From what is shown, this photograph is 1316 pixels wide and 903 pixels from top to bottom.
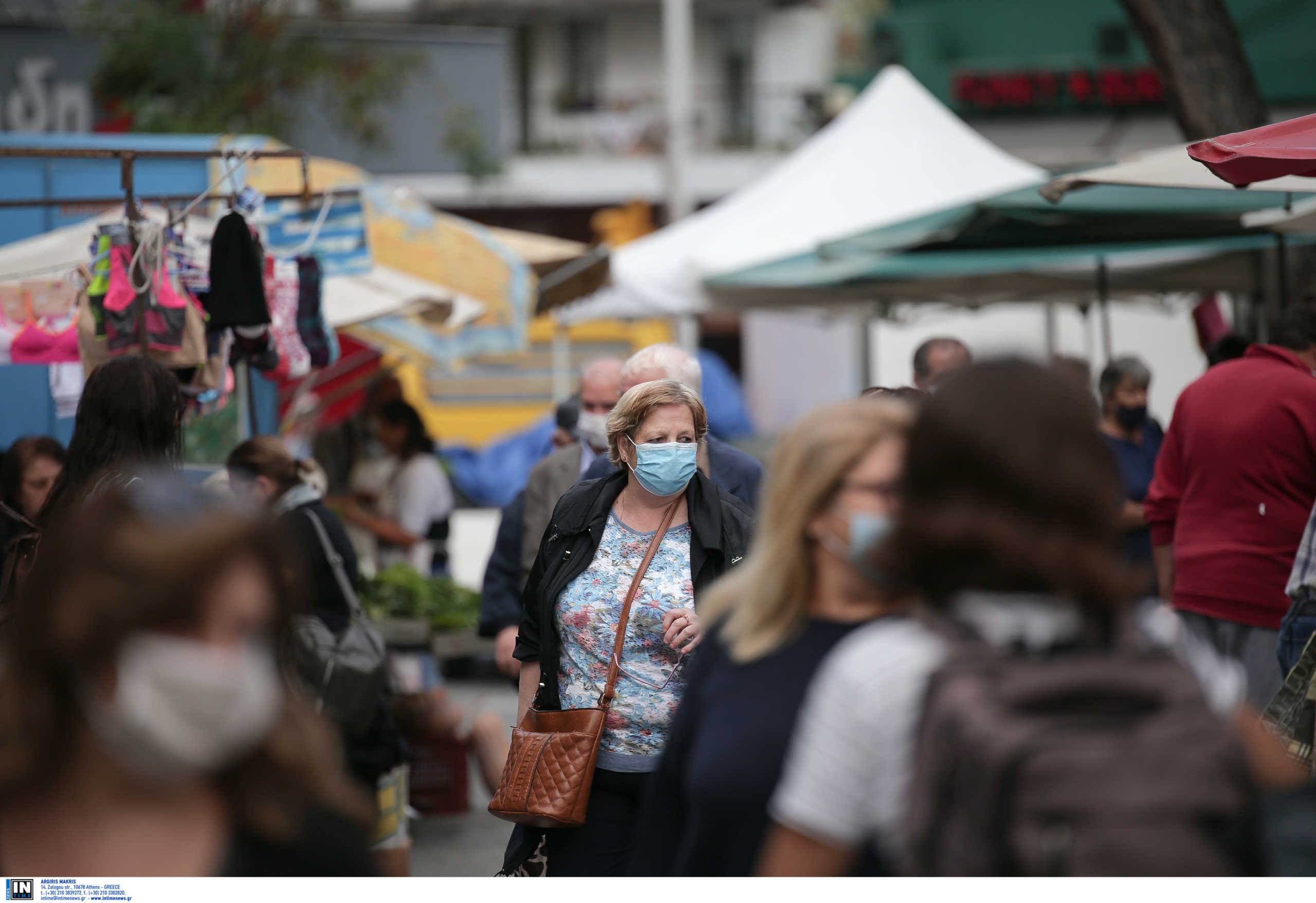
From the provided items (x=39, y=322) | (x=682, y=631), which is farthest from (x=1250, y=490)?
(x=39, y=322)

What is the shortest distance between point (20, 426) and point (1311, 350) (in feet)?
22.0

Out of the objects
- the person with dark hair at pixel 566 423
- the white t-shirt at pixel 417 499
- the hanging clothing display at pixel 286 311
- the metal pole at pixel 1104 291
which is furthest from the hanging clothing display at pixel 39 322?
the metal pole at pixel 1104 291

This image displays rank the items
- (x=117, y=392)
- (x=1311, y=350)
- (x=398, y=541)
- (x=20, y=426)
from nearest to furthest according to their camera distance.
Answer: (x=117, y=392) < (x=1311, y=350) < (x=20, y=426) < (x=398, y=541)

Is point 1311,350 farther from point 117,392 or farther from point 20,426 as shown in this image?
point 20,426

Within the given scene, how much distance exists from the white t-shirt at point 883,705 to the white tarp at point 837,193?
816 cm

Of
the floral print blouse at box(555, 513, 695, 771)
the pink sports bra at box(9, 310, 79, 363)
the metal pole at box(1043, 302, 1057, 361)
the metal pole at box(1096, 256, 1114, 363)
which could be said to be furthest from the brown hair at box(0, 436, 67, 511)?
the metal pole at box(1043, 302, 1057, 361)

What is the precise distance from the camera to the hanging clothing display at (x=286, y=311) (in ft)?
22.0

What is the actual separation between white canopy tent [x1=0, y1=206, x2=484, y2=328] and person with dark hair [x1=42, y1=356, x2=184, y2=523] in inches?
83.5

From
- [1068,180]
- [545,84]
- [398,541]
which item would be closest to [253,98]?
[398,541]

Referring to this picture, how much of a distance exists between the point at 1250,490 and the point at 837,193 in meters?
5.96

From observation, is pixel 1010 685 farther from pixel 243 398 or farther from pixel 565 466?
pixel 243 398

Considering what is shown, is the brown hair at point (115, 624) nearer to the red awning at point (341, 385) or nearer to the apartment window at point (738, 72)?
the red awning at point (341, 385)

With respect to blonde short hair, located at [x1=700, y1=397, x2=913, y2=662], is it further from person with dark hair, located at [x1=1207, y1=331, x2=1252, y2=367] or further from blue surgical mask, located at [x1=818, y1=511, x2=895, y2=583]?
person with dark hair, located at [x1=1207, y1=331, x2=1252, y2=367]

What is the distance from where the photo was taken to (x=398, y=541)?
32.1ft
